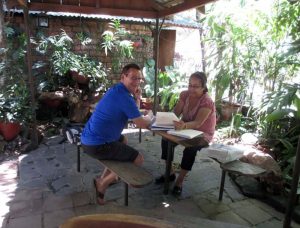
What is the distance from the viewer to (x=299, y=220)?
10.2 feet

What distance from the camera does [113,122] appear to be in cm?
303

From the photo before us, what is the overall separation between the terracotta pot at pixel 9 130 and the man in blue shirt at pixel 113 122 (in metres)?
2.57

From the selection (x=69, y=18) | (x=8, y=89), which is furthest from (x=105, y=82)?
(x=8, y=89)

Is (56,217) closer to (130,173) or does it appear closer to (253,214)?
(130,173)

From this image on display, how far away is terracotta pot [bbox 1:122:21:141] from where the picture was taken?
5.04 meters

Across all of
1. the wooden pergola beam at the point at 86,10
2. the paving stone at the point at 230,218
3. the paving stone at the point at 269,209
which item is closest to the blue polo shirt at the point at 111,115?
the paving stone at the point at 230,218

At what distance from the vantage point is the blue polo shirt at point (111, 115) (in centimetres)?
291

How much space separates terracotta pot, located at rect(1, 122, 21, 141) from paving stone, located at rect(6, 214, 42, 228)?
2524 mm

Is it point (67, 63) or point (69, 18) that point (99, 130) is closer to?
point (67, 63)

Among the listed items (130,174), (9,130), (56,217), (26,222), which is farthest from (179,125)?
(9,130)

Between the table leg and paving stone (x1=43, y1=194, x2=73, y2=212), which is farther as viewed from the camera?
the table leg

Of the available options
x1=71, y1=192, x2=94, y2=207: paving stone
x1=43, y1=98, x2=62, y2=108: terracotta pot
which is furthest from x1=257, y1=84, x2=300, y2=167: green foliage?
x1=43, y1=98, x2=62, y2=108: terracotta pot

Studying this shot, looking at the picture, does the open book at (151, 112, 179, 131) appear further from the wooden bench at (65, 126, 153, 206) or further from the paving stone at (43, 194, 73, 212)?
the paving stone at (43, 194, 73, 212)

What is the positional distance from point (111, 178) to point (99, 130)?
55 cm
